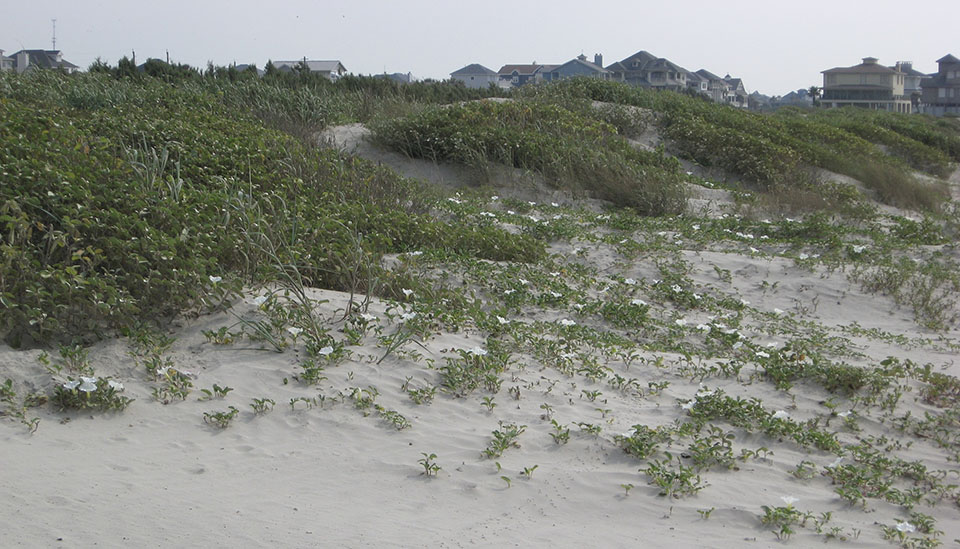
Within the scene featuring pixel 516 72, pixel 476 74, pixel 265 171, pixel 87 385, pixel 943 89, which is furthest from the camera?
pixel 476 74

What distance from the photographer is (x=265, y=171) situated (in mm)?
8055

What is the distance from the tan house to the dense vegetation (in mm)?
57178

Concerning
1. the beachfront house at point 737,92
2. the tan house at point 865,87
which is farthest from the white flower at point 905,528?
the beachfront house at point 737,92

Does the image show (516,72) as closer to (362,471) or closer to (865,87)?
(865,87)

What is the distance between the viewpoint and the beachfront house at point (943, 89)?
75500 millimetres

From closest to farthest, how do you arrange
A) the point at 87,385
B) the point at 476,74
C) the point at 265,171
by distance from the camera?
the point at 87,385, the point at 265,171, the point at 476,74

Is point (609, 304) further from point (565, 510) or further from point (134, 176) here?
point (134, 176)

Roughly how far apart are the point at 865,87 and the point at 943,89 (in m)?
11.1

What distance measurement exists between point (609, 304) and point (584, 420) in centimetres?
211

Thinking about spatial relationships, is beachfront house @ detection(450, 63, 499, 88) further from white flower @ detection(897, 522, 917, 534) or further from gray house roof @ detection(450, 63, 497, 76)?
white flower @ detection(897, 522, 917, 534)

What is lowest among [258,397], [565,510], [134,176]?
[565,510]

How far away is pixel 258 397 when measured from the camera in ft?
14.0

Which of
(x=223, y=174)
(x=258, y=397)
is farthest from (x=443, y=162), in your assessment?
(x=258, y=397)

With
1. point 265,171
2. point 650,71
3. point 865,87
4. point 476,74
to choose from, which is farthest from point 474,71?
point 265,171
